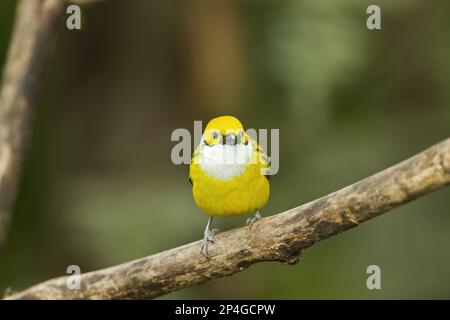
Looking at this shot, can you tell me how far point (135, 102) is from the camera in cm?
664

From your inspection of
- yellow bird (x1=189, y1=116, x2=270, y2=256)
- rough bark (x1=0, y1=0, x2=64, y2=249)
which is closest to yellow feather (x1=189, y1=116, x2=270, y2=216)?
A: yellow bird (x1=189, y1=116, x2=270, y2=256)

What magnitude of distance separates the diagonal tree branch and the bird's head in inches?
16.3

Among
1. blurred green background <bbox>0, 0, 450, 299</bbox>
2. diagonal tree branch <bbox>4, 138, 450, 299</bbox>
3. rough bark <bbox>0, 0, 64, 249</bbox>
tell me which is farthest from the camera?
blurred green background <bbox>0, 0, 450, 299</bbox>

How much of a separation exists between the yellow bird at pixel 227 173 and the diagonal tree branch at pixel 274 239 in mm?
138

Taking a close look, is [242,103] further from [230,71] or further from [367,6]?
[367,6]

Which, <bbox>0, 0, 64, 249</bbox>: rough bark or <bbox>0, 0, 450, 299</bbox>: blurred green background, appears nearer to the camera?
<bbox>0, 0, 64, 249</bbox>: rough bark

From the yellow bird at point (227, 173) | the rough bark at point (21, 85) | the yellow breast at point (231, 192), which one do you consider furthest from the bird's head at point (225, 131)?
the rough bark at point (21, 85)

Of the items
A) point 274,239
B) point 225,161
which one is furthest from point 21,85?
point 274,239

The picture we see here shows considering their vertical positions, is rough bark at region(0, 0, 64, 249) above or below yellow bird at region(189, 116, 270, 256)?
above

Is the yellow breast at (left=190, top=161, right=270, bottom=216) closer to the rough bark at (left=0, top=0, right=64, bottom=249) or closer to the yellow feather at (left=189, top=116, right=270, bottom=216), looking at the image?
the yellow feather at (left=189, top=116, right=270, bottom=216)

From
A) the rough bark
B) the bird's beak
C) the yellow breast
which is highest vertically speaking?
the rough bark

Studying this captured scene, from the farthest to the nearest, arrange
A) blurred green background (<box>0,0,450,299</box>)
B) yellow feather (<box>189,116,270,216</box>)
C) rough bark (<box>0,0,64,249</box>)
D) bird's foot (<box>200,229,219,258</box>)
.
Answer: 1. blurred green background (<box>0,0,450,299</box>)
2. rough bark (<box>0,0,64,249</box>)
3. yellow feather (<box>189,116,270,216</box>)
4. bird's foot (<box>200,229,219,258</box>)

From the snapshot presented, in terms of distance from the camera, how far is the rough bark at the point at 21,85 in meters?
4.56

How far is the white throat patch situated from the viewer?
3656mm
